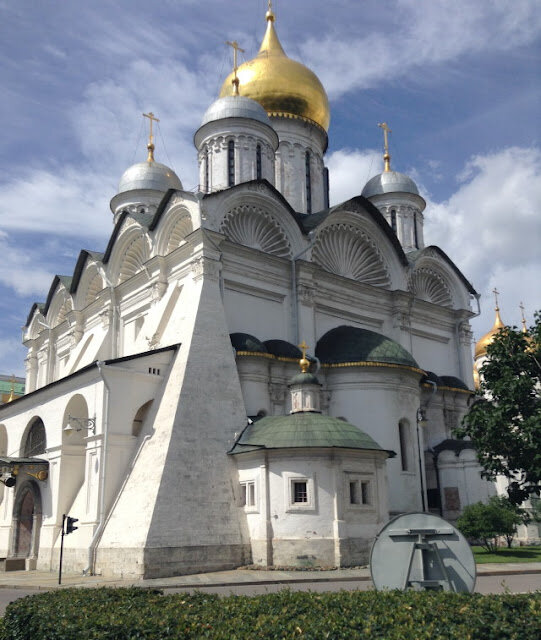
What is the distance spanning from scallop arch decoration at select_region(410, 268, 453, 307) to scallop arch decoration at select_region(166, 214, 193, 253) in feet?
37.2

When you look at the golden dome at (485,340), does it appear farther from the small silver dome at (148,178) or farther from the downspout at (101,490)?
the downspout at (101,490)

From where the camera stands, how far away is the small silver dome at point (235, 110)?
2916cm

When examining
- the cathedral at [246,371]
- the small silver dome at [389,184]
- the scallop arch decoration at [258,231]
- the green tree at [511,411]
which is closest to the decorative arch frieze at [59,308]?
the cathedral at [246,371]

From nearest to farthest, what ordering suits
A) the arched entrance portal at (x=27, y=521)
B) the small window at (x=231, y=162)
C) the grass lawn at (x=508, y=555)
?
the grass lawn at (x=508, y=555), the arched entrance portal at (x=27, y=521), the small window at (x=231, y=162)

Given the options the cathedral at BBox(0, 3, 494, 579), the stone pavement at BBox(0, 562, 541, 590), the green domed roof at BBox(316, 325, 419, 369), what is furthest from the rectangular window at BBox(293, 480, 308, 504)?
the green domed roof at BBox(316, 325, 419, 369)

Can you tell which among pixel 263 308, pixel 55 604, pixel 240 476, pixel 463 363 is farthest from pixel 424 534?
pixel 463 363

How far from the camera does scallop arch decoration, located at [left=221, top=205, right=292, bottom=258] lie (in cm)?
2505

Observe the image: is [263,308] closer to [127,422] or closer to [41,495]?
[127,422]

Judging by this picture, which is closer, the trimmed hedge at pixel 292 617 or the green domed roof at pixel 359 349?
the trimmed hedge at pixel 292 617

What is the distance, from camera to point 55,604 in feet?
24.1

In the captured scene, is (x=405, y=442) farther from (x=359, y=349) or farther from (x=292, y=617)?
(x=292, y=617)

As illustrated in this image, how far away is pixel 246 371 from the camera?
74.3 feet

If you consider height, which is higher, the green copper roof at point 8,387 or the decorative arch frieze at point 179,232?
the green copper roof at point 8,387

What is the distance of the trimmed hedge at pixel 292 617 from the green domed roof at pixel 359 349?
17.4m
